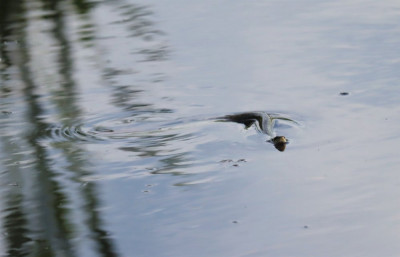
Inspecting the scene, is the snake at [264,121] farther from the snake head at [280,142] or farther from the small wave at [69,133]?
the small wave at [69,133]

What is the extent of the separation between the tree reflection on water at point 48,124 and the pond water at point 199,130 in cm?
1

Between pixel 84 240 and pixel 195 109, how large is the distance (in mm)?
1766

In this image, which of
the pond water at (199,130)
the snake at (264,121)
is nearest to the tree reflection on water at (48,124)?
the pond water at (199,130)

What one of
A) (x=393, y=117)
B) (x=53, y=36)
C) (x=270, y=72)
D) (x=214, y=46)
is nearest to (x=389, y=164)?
(x=393, y=117)

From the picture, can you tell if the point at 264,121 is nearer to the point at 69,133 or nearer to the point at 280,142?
the point at 280,142

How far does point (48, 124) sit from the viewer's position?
5.17 m

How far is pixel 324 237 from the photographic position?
354 centimetres

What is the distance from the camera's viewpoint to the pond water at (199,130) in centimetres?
368

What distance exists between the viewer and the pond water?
3678 millimetres

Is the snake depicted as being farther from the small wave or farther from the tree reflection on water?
the small wave

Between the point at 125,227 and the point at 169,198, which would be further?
the point at 169,198

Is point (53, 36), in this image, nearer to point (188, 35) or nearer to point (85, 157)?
point (188, 35)

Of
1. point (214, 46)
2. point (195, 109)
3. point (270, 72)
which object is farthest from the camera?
point (214, 46)

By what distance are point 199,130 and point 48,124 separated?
0.87m
